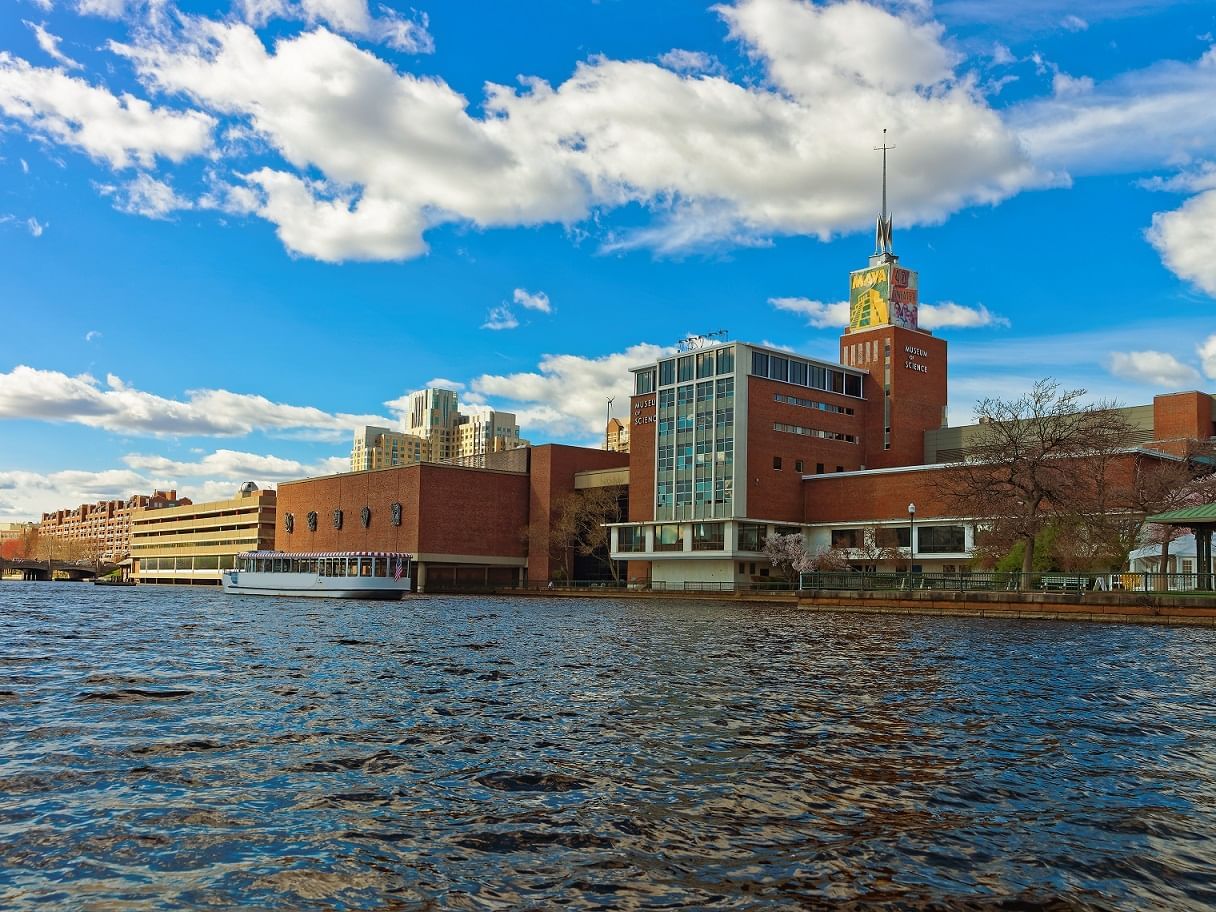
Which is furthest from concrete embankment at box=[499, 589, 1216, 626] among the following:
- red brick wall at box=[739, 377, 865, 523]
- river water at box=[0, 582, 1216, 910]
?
red brick wall at box=[739, 377, 865, 523]

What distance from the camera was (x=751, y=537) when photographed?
91625mm

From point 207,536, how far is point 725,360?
12344 cm

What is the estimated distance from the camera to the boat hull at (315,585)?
2985 inches

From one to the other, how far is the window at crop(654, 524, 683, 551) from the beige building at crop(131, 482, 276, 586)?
88063 millimetres

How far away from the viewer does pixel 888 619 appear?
47875 millimetres

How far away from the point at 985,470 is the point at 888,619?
54.3ft

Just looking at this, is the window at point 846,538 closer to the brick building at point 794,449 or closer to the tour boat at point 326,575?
the brick building at point 794,449

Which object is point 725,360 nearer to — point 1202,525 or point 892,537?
point 892,537

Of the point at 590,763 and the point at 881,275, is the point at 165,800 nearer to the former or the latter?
the point at 590,763

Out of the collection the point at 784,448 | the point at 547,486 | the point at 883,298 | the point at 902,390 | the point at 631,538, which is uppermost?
the point at 883,298

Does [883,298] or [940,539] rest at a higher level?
[883,298]

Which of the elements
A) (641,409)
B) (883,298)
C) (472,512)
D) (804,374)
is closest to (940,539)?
(804,374)

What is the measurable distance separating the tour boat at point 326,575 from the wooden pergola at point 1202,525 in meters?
53.9

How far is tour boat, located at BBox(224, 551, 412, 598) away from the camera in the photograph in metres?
76.4
